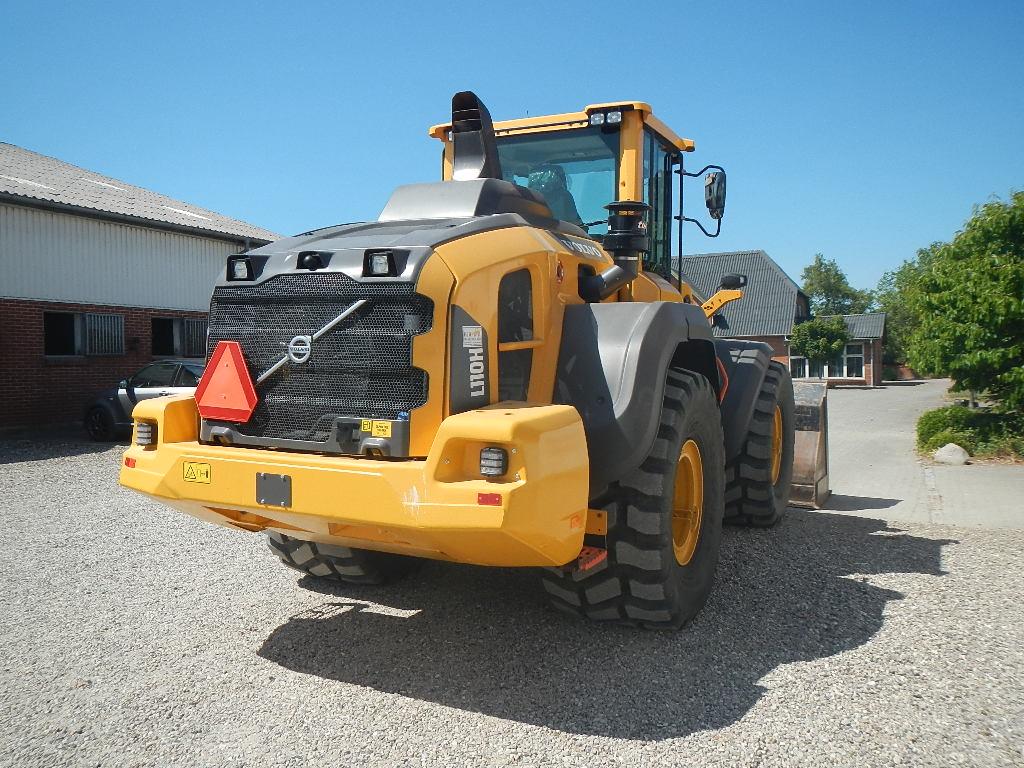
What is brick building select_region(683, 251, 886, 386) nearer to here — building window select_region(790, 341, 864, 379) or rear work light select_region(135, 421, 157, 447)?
building window select_region(790, 341, 864, 379)

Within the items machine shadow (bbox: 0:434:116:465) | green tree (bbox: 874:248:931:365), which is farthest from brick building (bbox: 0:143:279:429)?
green tree (bbox: 874:248:931:365)

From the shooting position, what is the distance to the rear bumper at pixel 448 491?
2.91 meters

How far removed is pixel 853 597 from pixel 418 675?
256 cm

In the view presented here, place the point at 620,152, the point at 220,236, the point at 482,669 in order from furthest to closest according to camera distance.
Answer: the point at 220,236, the point at 620,152, the point at 482,669

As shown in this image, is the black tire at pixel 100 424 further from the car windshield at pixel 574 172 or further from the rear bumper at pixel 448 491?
the rear bumper at pixel 448 491

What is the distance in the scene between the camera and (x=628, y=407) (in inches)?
137

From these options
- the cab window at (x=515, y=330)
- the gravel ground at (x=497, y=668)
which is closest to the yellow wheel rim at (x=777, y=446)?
the gravel ground at (x=497, y=668)

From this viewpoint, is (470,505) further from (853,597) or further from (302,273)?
(853,597)

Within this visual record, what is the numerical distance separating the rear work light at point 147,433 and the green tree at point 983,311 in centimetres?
1193

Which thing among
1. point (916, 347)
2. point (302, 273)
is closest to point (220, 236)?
point (916, 347)

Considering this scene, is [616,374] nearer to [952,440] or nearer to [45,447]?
[952,440]

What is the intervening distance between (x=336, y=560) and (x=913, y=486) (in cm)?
750

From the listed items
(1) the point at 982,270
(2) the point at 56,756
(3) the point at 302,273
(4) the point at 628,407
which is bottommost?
(2) the point at 56,756

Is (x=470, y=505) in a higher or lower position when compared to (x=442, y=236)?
lower
